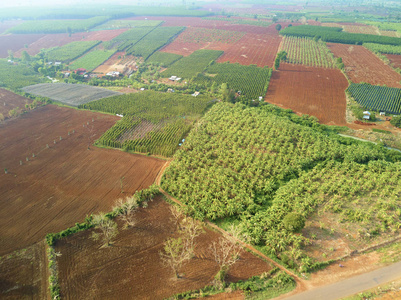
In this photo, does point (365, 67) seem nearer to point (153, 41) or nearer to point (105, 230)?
point (153, 41)

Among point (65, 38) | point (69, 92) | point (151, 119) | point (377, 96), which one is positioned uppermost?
point (65, 38)

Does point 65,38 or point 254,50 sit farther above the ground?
point 254,50

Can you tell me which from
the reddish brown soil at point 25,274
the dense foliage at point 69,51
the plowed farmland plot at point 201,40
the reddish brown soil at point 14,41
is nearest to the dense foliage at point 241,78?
the plowed farmland plot at point 201,40

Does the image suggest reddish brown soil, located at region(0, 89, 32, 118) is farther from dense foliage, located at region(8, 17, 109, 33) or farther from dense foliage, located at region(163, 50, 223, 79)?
dense foliage, located at region(8, 17, 109, 33)

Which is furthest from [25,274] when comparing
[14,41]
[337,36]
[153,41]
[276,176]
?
[14,41]

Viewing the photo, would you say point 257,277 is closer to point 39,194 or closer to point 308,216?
point 308,216

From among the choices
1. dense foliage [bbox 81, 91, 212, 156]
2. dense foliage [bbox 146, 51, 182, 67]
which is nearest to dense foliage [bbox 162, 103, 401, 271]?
dense foliage [bbox 81, 91, 212, 156]
